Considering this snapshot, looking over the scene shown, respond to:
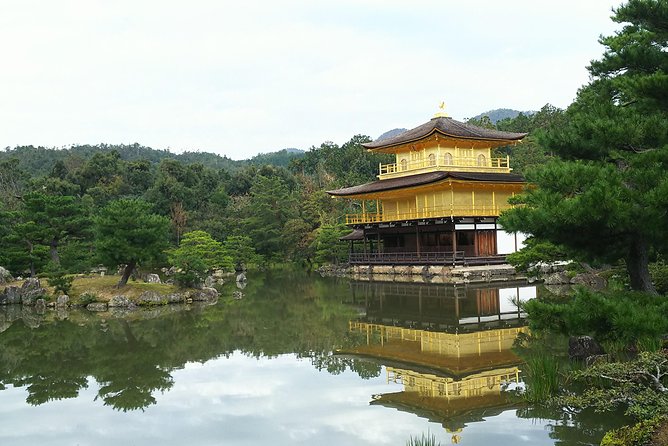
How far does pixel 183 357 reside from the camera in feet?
38.9

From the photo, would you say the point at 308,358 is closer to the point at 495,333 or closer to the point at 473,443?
the point at 495,333

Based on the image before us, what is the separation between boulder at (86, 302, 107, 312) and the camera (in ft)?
64.7

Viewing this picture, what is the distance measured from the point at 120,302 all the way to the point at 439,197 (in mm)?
16060

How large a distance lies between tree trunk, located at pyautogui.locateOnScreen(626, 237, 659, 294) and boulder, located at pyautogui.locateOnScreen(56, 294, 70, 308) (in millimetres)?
18201

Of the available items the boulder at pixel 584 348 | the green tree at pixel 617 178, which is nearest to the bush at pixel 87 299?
the boulder at pixel 584 348

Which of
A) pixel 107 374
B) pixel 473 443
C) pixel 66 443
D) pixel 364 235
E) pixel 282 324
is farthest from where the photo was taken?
pixel 364 235

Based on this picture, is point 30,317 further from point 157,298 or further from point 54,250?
point 54,250

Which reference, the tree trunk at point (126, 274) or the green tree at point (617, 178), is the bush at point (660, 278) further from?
the tree trunk at point (126, 274)

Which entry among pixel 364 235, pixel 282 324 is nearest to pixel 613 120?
pixel 282 324

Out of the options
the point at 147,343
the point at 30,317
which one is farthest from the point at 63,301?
the point at 147,343

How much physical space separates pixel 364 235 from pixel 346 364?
76.4ft

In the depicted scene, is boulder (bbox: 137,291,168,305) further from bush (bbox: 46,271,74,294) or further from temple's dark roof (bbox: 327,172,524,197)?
temple's dark roof (bbox: 327,172,524,197)

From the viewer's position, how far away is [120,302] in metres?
20.1

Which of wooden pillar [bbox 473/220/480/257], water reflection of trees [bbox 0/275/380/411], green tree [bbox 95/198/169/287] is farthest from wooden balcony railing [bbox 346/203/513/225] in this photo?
green tree [bbox 95/198/169/287]
